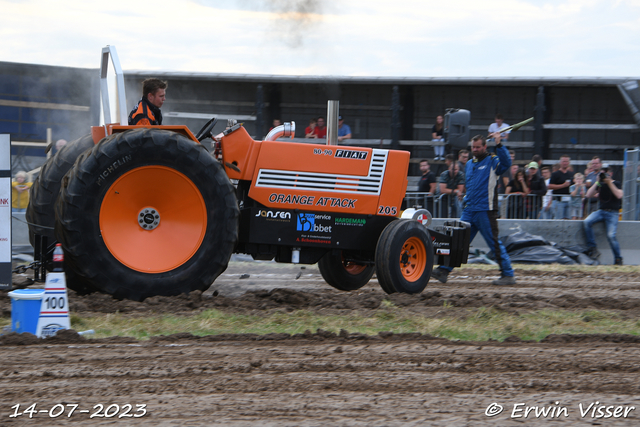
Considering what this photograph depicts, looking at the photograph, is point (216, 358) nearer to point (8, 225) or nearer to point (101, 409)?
point (101, 409)

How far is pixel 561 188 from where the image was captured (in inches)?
485

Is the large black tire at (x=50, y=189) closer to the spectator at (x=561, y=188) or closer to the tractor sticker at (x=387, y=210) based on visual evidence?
the tractor sticker at (x=387, y=210)

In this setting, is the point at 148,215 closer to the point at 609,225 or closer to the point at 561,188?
the point at 609,225

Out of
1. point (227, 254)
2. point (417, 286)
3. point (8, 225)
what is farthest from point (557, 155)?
point (8, 225)

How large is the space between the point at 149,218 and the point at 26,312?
1366mm

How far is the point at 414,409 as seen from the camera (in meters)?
3.51

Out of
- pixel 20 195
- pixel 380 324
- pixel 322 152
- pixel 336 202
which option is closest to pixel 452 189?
pixel 336 202

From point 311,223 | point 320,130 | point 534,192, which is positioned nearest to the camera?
point 311,223

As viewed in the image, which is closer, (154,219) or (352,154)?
(154,219)

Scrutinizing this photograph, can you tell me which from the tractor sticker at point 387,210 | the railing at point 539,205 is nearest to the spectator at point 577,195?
the railing at point 539,205

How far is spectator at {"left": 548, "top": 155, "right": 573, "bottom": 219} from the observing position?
12.1 meters

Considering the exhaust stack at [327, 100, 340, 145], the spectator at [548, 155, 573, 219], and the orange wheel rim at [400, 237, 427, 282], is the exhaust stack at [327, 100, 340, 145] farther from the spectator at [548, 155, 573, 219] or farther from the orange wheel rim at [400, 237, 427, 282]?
the spectator at [548, 155, 573, 219]

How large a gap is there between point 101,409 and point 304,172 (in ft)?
11.5

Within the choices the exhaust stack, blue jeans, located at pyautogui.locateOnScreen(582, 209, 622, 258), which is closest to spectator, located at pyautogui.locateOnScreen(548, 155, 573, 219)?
blue jeans, located at pyautogui.locateOnScreen(582, 209, 622, 258)
